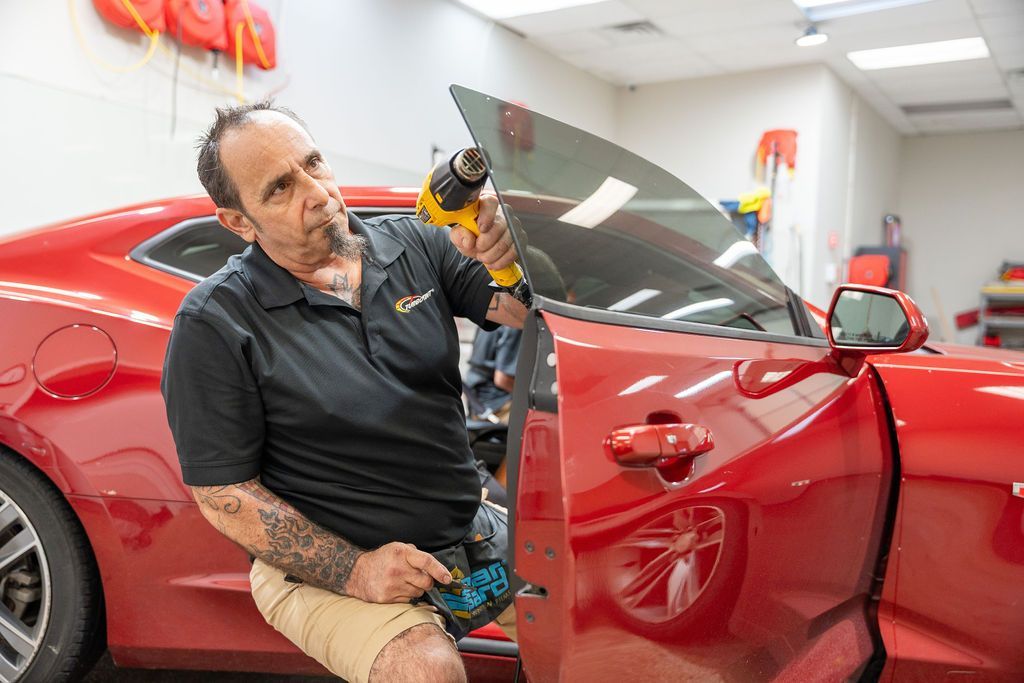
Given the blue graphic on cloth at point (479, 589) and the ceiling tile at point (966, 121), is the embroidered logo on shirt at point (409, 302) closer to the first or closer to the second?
the blue graphic on cloth at point (479, 589)

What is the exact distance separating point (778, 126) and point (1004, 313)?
3871 millimetres

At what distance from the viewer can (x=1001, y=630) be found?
1.22 m

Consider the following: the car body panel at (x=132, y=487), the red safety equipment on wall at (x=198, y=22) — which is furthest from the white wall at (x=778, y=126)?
the car body panel at (x=132, y=487)

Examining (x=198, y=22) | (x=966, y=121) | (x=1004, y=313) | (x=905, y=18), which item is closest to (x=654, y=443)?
(x=198, y=22)

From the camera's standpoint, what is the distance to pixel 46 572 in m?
1.64

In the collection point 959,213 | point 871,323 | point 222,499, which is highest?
point 959,213

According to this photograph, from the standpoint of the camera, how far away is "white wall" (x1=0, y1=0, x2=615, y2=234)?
10.5 feet

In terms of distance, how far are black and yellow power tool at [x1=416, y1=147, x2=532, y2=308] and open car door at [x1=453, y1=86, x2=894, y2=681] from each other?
75 millimetres

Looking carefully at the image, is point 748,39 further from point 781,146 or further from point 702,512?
point 702,512

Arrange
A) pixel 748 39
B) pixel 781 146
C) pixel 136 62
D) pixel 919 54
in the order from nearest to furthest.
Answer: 1. pixel 136 62
2. pixel 748 39
3. pixel 919 54
4. pixel 781 146

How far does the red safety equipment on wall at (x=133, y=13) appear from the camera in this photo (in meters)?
3.41

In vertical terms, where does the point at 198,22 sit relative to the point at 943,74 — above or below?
below

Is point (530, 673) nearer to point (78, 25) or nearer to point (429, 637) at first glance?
point (429, 637)

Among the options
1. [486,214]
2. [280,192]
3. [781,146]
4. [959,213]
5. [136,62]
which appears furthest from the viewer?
[959,213]
